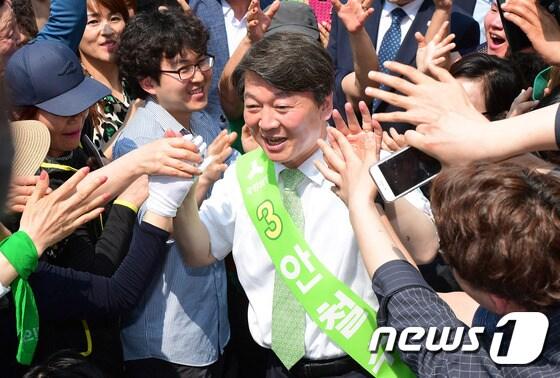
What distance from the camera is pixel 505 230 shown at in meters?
2.07

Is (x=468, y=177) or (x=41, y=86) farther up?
(x=468, y=177)

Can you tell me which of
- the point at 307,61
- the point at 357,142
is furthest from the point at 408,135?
the point at 307,61

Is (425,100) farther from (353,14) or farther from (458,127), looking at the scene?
(353,14)

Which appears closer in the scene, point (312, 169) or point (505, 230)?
point (505, 230)

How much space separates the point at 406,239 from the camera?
112 inches

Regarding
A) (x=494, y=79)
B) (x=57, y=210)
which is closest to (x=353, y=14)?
(x=494, y=79)

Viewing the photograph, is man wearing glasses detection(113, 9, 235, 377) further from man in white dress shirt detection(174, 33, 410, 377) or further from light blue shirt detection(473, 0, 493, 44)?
light blue shirt detection(473, 0, 493, 44)

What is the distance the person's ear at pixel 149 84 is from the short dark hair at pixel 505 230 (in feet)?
7.11

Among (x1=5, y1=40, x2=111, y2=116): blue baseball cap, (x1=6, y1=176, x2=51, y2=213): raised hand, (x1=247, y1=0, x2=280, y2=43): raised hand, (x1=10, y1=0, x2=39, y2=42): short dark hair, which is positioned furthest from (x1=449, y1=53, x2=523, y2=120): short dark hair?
(x1=10, y1=0, x2=39, y2=42): short dark hair

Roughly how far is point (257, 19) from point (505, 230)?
266 centimetres

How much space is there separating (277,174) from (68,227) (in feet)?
2.56

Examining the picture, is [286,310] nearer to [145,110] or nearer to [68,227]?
[68,227]

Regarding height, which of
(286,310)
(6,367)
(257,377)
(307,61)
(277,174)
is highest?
(307,61)

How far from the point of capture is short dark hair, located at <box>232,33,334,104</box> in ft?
10.2
